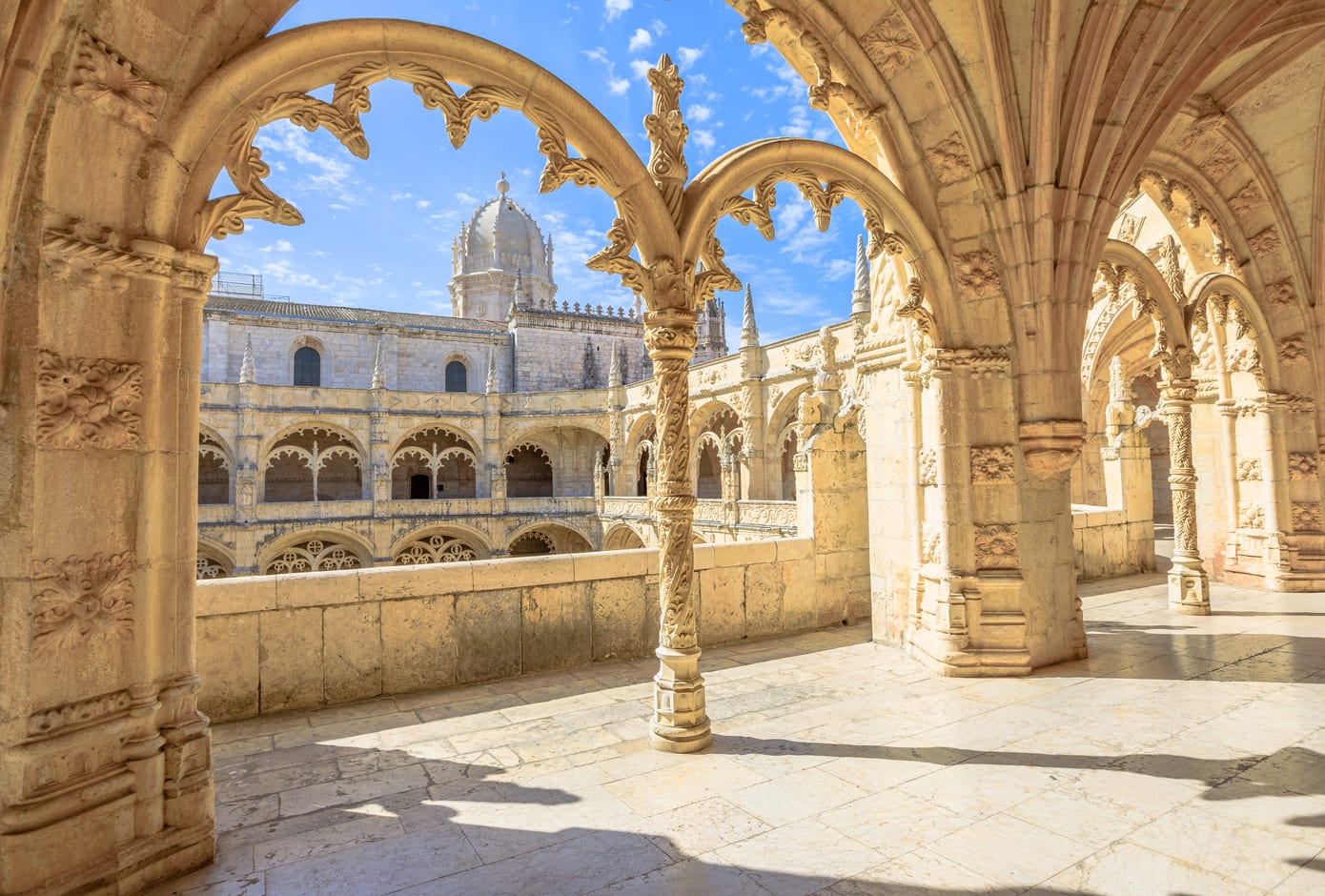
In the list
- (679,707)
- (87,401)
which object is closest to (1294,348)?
(679,707)

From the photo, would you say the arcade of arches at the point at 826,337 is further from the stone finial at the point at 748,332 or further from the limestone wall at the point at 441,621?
the stone finial at the point at 748,332

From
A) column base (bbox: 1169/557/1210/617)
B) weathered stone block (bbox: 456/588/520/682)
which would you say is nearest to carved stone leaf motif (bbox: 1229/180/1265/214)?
column base (bbox: 1169/557/1210/617)

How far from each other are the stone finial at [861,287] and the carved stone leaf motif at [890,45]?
13.7 metres

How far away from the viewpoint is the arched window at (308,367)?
28984 mm

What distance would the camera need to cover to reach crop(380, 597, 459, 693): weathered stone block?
4430 millimetres

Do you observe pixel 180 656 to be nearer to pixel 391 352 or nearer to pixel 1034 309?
pixel 1034 309

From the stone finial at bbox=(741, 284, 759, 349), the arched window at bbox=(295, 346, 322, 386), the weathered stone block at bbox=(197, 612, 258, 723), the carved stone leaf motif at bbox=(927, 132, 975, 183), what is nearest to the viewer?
the weathered stone block at bbox=(197, 612, 258, 723)

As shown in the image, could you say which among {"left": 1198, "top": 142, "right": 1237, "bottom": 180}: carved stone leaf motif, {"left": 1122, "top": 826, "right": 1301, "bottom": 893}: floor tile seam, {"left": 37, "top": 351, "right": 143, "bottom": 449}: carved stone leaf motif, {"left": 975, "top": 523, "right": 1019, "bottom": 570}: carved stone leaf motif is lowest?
{"left": 1122, "top": 826, "right": 1301, "bottom": 893}: floor tile seam

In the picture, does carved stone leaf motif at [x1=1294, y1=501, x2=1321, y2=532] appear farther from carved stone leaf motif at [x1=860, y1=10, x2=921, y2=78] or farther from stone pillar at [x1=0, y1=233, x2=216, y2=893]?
stone pillar at [x1=0, y1=233, x2=216, y2=893]

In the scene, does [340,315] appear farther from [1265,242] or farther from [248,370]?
[1265,242]

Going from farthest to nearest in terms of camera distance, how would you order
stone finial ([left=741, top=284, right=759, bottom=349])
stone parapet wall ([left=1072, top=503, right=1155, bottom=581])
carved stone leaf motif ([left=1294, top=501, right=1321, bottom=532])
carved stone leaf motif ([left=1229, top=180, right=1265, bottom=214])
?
stone finial ([left=741, top=284, right=759, bottom=349]) < stone parapet wall ([left=1072, top=503, right=1155, bottom=581]) < carved stone leaf motif ([left=1294, top=501, right=1321, bottom=532]) < carved stone leaf motif ([left=1229, top=180, right=1265, bottom=214])

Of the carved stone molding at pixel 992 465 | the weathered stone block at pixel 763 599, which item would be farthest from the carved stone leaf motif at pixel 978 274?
the weathered stone block at pixel 763 599

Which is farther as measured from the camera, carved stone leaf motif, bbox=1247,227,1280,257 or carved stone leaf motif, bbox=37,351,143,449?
carved stone leaf motif, bbox=1247,227,1280,257

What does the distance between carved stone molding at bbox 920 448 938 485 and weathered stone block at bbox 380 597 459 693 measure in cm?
366
